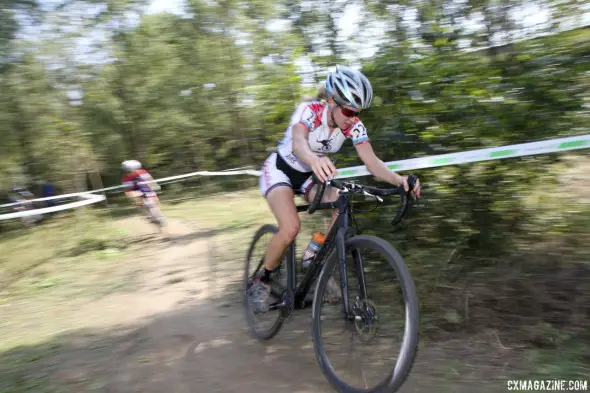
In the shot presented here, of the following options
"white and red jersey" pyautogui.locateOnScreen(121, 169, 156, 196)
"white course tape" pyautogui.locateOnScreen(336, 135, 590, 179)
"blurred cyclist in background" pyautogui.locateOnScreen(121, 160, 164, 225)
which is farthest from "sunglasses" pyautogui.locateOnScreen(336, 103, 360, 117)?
"white and red jersey" pyautogui.locateOnScreen(121, 169, 156, 196)

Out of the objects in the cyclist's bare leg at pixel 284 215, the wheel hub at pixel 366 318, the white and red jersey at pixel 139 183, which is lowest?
the white and red jersey at pixel 139 183

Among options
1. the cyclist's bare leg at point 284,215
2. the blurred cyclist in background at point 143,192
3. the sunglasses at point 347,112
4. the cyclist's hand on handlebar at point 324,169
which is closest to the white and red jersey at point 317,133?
the sunglasses at point 347,112

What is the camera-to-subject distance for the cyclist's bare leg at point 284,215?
12.3ft

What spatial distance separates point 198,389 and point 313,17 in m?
3.69

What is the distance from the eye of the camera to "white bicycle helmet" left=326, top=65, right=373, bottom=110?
3.21 metres

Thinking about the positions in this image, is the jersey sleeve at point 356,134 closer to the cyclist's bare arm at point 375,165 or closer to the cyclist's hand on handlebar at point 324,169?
the cyclist's bare arm at point 375,165

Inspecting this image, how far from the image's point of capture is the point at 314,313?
3.22m

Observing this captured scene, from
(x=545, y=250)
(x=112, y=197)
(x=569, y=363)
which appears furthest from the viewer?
(x=112, y=197)

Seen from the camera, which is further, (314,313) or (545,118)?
(545,118)

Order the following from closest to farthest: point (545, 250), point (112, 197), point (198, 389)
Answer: point (198, 389) → point (545, 250) → point (112, 197)

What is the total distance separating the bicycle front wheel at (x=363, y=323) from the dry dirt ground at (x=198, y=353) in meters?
0.25

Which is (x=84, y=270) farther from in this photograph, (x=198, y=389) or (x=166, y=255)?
(x=198, y=389)

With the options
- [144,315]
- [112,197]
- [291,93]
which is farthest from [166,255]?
[112,197]

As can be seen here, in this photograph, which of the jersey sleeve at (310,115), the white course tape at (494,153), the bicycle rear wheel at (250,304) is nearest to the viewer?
the white course tape at (494,153)
